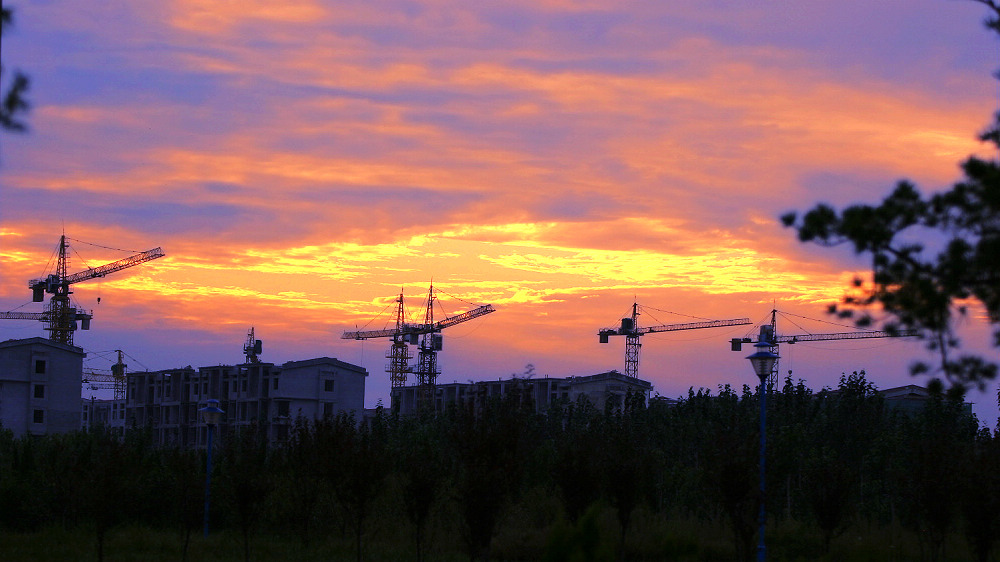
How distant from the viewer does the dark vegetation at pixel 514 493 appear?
26227 millimetres

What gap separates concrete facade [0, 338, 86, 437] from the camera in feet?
255

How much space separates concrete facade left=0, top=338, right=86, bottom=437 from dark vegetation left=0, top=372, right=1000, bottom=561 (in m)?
30.0

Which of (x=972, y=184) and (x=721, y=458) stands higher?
(x=972, y=184)

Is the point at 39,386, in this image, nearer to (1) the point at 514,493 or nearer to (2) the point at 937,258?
(1) the point at 514,493

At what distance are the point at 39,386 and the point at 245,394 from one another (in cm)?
2369

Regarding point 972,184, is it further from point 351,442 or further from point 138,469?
point 138,469

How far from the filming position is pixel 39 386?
262 ft

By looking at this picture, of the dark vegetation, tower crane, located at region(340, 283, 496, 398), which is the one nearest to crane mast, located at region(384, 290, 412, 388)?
tower crane, located at region(340, 283, 496, 398)

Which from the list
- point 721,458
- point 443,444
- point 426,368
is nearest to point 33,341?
point 443,444

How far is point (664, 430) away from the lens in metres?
52.1

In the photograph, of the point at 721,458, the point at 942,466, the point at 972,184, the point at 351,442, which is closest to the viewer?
the point at 972,184

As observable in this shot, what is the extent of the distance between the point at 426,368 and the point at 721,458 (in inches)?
5488

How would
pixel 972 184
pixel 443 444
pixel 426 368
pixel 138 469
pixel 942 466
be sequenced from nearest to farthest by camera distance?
pixel 972 184, pixel 942 466, pixel 138 469, pixel 443 444, pixel 426 368

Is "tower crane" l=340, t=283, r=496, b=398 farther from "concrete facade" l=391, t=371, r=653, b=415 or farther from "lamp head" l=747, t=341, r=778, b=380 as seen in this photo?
"lamp head" l=747, t=341, r=778, b=380
